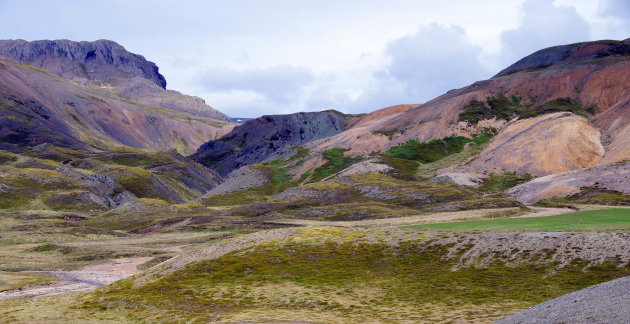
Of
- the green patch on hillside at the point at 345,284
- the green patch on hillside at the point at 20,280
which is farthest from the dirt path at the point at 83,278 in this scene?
the green patch on hillside at the point at 345,284

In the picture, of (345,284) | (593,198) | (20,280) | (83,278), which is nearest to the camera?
(345,284)

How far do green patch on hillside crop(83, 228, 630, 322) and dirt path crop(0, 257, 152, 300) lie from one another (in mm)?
13551

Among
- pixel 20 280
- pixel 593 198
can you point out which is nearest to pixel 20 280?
pixel 20 280

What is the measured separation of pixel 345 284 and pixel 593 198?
396 feet

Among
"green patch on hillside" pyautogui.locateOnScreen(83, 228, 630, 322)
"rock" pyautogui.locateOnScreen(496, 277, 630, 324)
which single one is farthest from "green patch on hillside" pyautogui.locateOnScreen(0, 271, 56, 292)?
"rock" pyautogui.locateOnScreen(496, 277, 630, 324)

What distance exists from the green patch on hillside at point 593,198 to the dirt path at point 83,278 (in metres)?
114

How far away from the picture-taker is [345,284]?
2406 inches

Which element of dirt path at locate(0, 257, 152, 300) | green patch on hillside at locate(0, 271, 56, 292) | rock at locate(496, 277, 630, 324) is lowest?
dirt path at locate(0, 257, 152, 300)

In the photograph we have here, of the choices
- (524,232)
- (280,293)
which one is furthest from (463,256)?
(280,293)

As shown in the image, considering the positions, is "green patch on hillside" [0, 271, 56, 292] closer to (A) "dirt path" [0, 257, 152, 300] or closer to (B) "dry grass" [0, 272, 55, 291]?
(B) "dry grass" [0, 272, 55, 291]

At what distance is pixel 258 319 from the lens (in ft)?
155

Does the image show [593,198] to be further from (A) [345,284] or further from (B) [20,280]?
(B) [20,280]

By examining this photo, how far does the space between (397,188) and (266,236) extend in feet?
394

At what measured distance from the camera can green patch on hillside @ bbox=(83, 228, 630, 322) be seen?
50625 millimetres
